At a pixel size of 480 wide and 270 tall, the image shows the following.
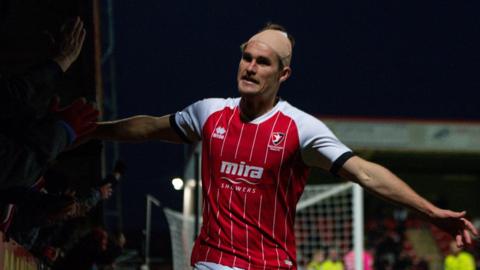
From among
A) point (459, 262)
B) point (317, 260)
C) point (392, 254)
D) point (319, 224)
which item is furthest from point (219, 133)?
point (392, 254)

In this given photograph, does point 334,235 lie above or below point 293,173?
below

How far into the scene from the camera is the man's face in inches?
173

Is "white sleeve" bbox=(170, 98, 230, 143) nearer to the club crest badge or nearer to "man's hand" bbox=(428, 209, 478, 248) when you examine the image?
the club crest badge

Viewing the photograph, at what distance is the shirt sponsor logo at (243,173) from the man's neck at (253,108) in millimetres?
257

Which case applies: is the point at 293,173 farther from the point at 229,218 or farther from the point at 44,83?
the point at 44,83

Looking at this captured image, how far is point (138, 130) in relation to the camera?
468 centimetres

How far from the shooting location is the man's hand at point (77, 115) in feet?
9.93

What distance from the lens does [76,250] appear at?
22.9 feet

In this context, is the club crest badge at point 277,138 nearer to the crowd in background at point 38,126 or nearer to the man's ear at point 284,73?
the man's ear at point 284,73

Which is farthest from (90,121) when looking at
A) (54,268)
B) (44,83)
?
(54,268)

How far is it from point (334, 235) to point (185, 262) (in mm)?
4609

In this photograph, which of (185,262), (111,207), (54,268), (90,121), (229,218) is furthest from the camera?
(111,207)

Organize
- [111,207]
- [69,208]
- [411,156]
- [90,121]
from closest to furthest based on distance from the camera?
1. [90,121]
2. [69,208]
3. [111,207]
4. [411,156]

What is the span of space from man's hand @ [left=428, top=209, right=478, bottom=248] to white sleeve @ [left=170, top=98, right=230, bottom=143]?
3.87ft
